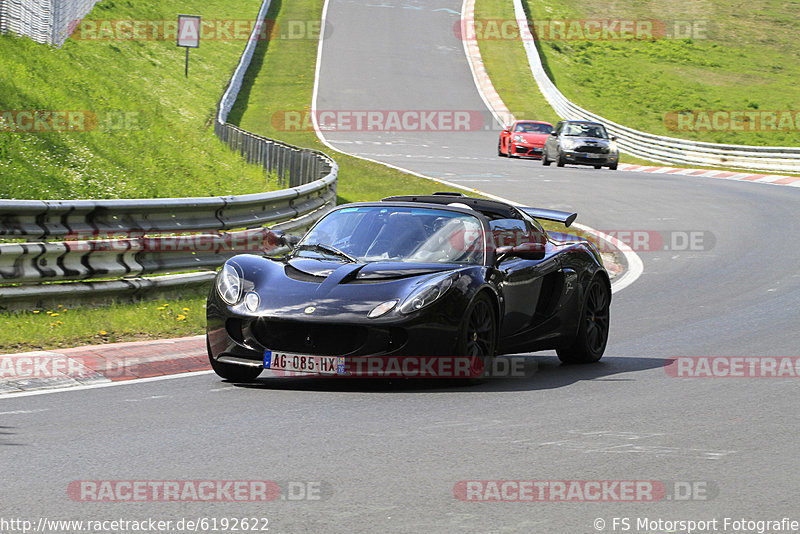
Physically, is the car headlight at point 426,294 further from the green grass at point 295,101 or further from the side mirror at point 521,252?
the green grass at point 295,101

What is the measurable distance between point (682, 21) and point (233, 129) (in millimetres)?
53315

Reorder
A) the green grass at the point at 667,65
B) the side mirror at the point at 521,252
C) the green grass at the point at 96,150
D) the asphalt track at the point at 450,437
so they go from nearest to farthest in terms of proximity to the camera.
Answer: the asphalt track at the point at 450,437
the side mirror at the point at 521,252
the green grass at the point at 96,150
the green grass at the point at 667,65

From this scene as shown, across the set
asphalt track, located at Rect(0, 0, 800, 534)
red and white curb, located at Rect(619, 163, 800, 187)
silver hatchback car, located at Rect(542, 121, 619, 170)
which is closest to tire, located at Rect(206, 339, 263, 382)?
asphalt track, located at Rect(0, 0, 800, 534)

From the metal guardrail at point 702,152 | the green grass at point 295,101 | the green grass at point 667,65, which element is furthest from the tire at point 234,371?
the green grass at point 667,65

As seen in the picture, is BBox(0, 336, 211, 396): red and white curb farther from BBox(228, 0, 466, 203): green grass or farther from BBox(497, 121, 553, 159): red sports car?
BBox(497, 121, 553, 159): red sports car

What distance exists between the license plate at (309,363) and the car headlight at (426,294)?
0.55 m

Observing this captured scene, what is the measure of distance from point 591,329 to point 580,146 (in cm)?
2360

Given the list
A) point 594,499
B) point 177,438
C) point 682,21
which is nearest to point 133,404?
point 177,438

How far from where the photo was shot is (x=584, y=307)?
10148 mm

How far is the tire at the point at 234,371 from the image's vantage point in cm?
852

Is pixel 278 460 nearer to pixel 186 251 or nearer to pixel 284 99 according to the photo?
pixel 186 251

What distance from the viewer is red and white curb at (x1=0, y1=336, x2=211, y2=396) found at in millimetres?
8289

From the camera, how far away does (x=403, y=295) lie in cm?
820

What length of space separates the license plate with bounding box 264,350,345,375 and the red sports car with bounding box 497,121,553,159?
28.6 metres
